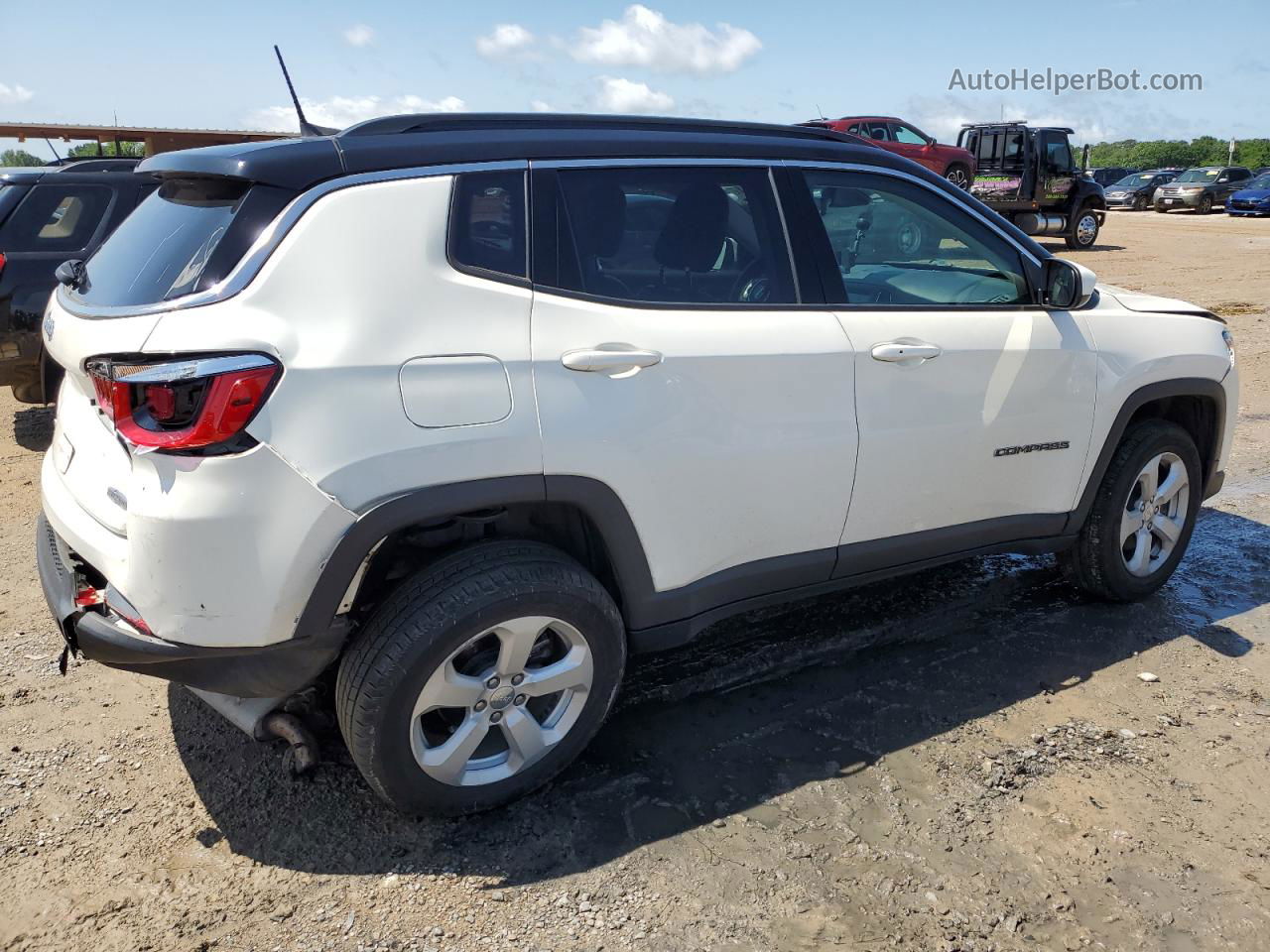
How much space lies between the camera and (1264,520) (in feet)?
17.8

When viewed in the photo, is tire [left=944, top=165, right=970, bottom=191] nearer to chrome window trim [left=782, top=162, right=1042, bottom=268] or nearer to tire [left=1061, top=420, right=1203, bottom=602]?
tire [left=1061, top=420, right=1203, bottom=602]

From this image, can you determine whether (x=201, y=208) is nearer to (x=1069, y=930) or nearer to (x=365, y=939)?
(x=365, y=939)

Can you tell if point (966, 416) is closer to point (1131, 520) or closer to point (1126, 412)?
point (1126, 412)

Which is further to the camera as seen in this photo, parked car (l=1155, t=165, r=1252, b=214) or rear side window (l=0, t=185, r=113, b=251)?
parked car (l=1155, t=165, r=1252, b=214)

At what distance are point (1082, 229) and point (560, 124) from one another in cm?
2100

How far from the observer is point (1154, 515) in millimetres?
4289

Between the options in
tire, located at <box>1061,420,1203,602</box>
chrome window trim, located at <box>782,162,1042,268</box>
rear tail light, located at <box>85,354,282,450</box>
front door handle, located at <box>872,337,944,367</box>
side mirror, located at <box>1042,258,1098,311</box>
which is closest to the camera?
rear tail light, located at <box>85,354,282,450</box>

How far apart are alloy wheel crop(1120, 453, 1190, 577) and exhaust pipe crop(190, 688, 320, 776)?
10.6 feet

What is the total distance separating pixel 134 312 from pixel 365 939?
1647 mm

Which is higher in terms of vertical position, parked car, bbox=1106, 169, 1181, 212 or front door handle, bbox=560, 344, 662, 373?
front door handle, bbox=560, 344, 662, 373

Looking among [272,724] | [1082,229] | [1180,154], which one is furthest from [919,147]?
[1180,154]

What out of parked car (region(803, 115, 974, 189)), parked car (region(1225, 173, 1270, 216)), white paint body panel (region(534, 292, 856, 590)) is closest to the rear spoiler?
white paint body panel (region(534, 292, 856, 590))

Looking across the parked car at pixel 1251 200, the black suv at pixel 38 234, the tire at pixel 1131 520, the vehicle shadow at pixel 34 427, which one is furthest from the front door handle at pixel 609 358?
the parked car at pixel 1251 200

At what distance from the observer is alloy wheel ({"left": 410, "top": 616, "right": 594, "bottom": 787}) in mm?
2766
